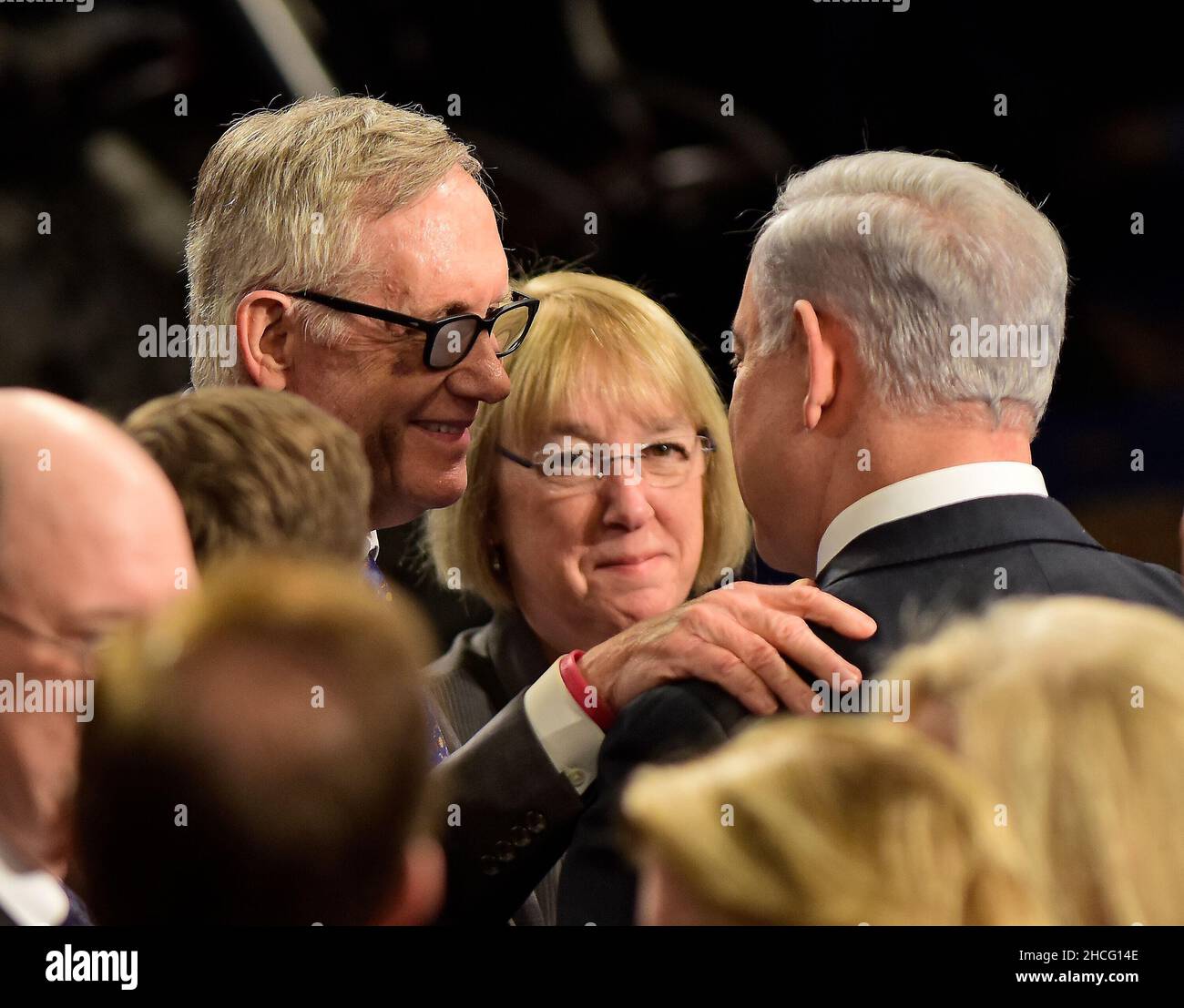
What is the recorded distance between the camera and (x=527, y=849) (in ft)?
6.03

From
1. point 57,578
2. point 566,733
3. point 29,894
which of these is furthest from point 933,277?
point 29,894

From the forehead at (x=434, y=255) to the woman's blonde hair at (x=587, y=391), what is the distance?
0.24m

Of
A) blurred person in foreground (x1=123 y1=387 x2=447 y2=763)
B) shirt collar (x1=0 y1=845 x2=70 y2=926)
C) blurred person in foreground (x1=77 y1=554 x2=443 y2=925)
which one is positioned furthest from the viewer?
blurred person in foreground (x1=123 y1=387 x2=447 y2=763)

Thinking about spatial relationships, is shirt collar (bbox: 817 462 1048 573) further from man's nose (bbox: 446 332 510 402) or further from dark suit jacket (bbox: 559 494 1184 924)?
man's nose (bbox: 446 332 510 402)

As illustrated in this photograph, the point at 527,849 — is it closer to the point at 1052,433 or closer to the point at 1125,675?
the point at 1125,675

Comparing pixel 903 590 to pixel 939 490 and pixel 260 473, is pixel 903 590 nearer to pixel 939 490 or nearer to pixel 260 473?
pixel 939 490

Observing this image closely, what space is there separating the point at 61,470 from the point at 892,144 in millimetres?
1949

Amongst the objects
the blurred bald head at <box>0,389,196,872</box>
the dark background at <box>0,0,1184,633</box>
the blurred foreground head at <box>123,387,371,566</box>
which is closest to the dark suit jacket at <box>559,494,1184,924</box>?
the blurred foreground head at <box>123,387,371,566</box>

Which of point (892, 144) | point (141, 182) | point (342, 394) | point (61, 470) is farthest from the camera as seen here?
point (141, 182)

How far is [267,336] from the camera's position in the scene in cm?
232

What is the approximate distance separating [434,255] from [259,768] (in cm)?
129

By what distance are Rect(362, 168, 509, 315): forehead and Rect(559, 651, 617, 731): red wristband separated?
2.31 feet

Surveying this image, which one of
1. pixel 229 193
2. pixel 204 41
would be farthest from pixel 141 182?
pixel 229 193

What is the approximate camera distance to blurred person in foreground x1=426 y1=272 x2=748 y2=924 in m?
2.58
